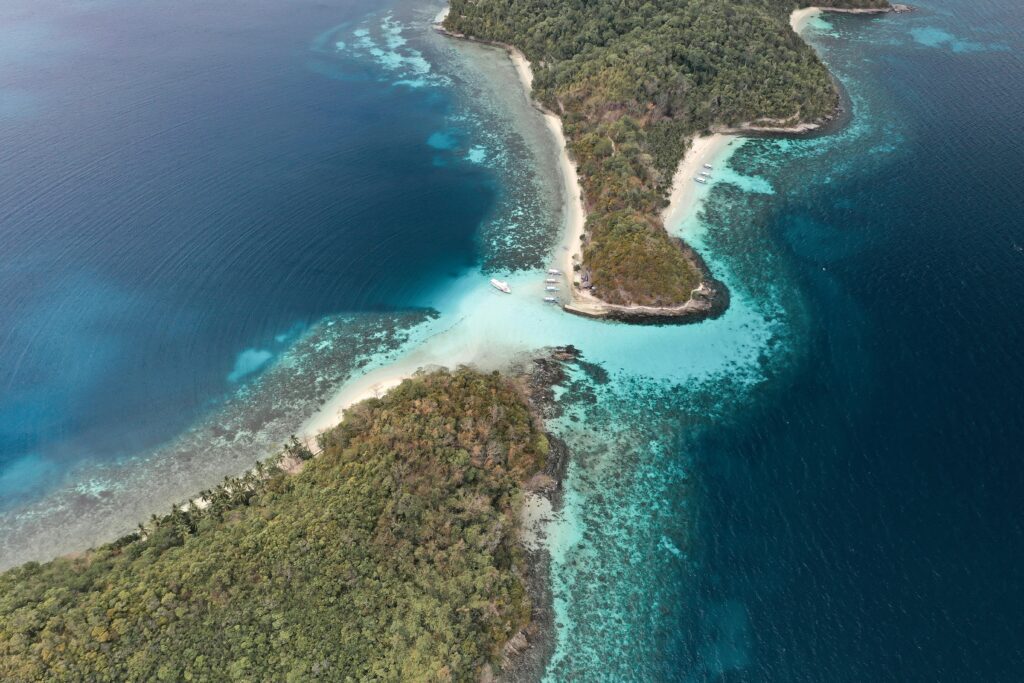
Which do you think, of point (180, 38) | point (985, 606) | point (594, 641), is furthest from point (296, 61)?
point (985, 606)

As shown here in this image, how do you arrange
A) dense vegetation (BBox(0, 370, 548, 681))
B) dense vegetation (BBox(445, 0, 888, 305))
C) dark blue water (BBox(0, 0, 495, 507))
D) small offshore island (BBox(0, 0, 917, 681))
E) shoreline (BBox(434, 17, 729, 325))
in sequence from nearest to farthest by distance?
dense vegetation (BBox(0, 370, 548, 681)) < small offshore island (BBox(0, 0, 917, 681)) < dark blue water (BBox(0, 0, 495, 507)) < shoreline (BBox(434, 17, 729, 325)) < dense vegetation (BBox(445, 0, 888, 305))

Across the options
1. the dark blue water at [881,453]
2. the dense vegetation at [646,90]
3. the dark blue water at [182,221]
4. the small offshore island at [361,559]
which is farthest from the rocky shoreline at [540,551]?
the dark blue water at [182,221]

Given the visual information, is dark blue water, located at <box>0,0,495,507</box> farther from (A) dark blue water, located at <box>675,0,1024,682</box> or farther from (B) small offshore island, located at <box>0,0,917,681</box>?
(A) dark blue water, located at <box>675,0,1024,682</box>

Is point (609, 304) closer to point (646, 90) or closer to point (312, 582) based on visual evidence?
point (312, 582)


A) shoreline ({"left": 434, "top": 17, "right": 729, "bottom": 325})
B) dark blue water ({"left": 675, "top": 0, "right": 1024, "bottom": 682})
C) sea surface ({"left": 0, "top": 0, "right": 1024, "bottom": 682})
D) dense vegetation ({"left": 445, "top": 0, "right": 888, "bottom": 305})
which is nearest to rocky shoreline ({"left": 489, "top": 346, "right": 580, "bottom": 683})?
sea surface ({"left": 0, "top": 0, "right": 1024, "bottom": 682})

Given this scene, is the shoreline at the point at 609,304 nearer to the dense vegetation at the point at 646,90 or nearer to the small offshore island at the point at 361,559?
the small offshore island at the point at 361,559

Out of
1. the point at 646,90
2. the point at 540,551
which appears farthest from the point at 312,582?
the point at 646,90
